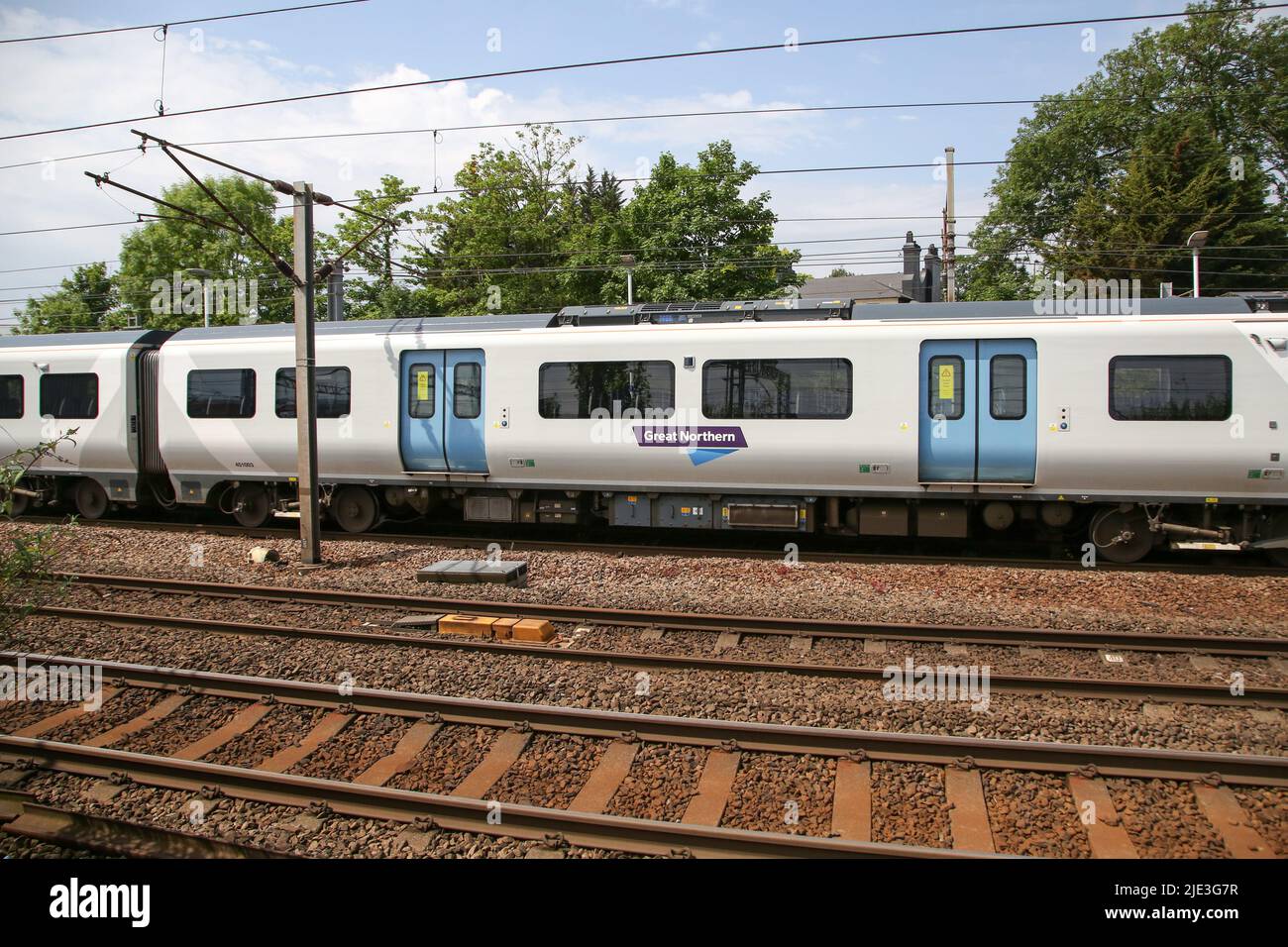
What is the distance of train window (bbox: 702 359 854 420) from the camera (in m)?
11.5

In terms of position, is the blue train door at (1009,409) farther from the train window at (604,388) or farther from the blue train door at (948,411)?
the train window at (604,388)

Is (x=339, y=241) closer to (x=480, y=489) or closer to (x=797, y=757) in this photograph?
(x=480, y=489)

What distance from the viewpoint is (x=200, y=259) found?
39375 millimetres

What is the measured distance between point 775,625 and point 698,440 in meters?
4.20

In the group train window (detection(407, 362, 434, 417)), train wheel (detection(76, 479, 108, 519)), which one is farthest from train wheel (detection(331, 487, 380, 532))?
train wheel (detection(76, 479, 108, 519))

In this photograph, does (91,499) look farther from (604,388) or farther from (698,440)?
(698,440)

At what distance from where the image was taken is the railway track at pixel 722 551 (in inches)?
427

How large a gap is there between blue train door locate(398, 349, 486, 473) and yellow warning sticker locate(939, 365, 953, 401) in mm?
6623

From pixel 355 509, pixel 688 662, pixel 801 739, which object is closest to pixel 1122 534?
pixel 688 662

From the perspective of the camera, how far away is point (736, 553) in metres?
12.1

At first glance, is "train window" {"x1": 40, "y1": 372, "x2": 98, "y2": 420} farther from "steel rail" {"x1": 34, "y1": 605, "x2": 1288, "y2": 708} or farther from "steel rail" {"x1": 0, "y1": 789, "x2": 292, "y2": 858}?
"steel rail" {"x1": 0, "y1": 789, "x2": 292, "y2": 858}

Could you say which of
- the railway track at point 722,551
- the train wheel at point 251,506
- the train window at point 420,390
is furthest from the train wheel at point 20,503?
the train window at point 420,390

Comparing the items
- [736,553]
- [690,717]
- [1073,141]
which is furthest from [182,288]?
[1073,141]
